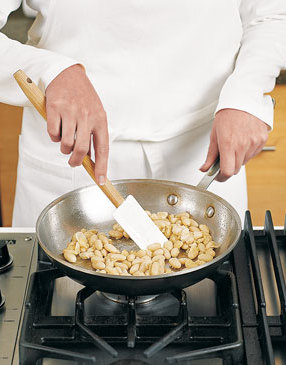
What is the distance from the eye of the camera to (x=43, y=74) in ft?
3.24

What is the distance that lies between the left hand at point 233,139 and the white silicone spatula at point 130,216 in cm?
13

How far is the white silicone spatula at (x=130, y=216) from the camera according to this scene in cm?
91

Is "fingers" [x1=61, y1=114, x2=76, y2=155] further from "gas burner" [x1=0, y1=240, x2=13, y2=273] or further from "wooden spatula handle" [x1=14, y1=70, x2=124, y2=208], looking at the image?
"gas burner" [x1=0, y1=240, x2=13, y2=273]

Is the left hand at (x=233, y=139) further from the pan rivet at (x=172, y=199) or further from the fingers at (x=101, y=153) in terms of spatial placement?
the fingers at (x=101, y=153)

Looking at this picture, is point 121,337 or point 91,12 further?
point 91,12

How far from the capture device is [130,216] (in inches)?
36.3

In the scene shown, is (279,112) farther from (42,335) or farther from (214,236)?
(42,335)

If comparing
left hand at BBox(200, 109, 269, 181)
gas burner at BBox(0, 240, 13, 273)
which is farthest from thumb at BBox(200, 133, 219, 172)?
gas burner at BBox(0, 240, 13, 273)

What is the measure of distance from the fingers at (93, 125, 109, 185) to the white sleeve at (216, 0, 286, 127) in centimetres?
26

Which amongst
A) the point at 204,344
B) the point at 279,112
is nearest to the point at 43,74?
the point at 204,344

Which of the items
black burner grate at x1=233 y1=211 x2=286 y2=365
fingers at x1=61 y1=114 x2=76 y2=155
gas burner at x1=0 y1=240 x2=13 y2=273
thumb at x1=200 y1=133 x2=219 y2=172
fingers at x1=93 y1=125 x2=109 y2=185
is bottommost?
A: gas burner at x1=0 y1=240 x2=13 y2=273

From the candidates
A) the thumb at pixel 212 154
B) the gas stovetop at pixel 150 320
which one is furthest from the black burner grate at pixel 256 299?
the thumb at pixel 212 154

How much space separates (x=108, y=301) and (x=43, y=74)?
39cm

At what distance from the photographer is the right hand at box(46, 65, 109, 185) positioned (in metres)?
0.88
